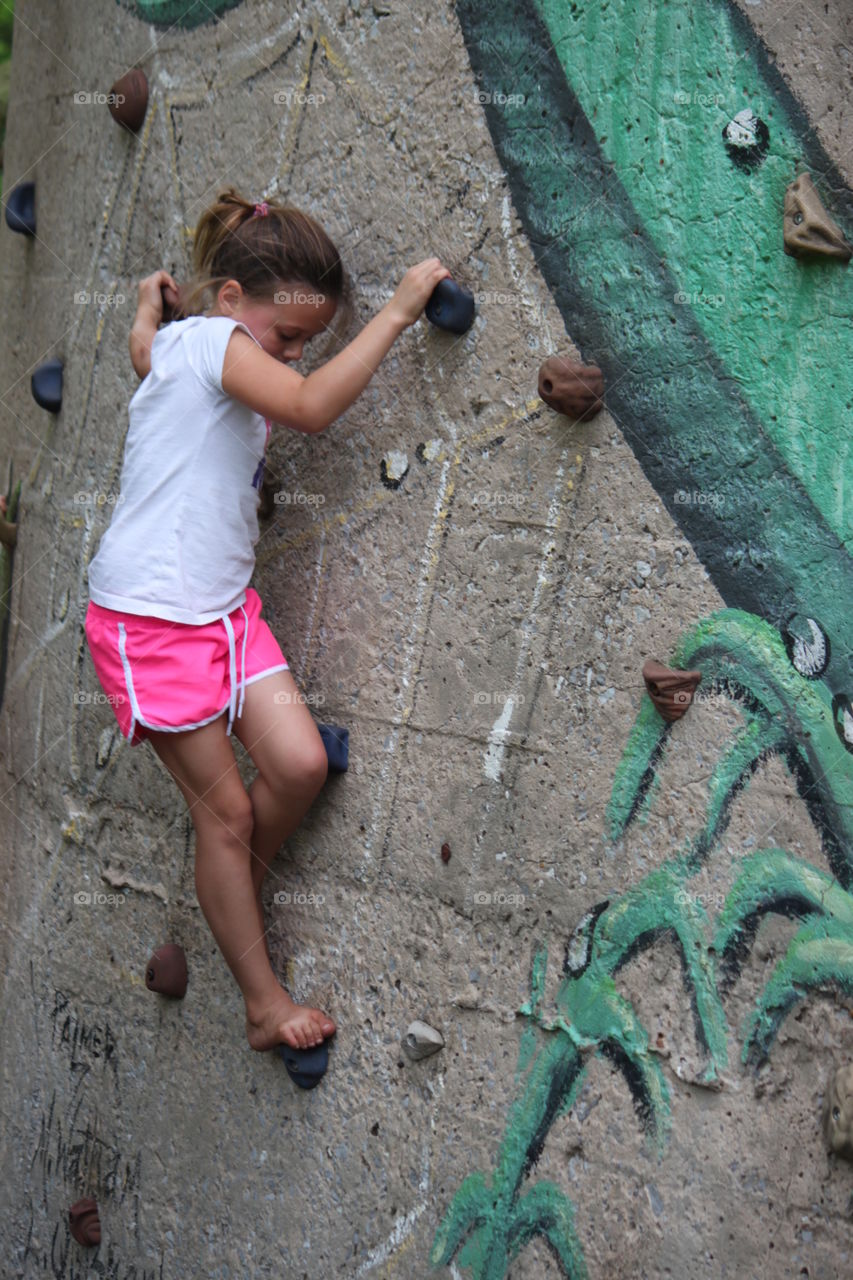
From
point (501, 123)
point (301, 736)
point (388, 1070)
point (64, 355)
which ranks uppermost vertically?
point (501, 123)

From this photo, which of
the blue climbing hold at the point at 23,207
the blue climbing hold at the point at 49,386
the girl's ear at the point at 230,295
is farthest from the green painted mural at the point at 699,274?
the blue climbing hold at the point at 23,207

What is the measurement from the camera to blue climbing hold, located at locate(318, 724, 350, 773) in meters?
2.39

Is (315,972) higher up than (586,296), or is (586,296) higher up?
(586,296)

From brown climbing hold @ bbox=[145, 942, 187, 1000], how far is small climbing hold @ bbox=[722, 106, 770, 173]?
1.87 metres

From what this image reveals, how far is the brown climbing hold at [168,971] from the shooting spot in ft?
8.57

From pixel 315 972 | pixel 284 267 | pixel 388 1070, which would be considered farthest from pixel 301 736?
pixel 284 267

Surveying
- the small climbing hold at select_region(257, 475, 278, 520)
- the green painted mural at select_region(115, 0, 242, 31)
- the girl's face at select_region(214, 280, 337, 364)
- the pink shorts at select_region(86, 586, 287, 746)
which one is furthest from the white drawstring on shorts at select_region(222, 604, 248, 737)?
the green painted mural at select_region(115, 0, 242, 31)

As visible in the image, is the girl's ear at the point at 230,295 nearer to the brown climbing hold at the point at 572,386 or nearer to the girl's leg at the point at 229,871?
the brown climbing hold at the point at 572,386

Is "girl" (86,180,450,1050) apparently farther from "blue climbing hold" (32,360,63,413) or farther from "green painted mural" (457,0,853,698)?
"blue climbing hold" (32,360,63,413)

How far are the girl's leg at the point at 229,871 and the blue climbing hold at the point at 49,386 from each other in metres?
1.06

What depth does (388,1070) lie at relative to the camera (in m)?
2.30

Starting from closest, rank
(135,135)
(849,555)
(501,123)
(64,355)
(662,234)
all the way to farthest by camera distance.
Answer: (849,555) → (662,234) → (501,123) → (135,135) → (64,355)

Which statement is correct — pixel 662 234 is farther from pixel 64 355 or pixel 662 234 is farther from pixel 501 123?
pixel 64 355

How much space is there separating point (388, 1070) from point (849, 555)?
48.7 inches
